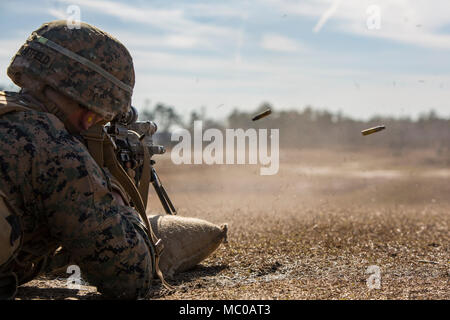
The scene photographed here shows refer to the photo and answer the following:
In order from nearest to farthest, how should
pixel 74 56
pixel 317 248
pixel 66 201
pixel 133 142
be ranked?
pixel 66 201, pixel 74 56, pixel 133 142, pixel 317 248

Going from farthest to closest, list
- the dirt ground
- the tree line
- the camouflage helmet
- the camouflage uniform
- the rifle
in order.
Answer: the tree line < the rifle < the dirt ground < the camouflage helmet < the camouflage uniform

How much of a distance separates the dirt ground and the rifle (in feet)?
3.05

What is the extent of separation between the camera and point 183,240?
462cm

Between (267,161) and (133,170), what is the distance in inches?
814

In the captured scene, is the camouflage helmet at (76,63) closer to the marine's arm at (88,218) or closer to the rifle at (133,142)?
the marine's arm at (88,218)

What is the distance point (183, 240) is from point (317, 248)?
142 cm

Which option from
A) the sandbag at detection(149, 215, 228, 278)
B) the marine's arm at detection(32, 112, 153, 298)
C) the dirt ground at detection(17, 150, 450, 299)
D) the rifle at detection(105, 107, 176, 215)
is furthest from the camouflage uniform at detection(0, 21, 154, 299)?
A: the sandbag at detection(149, 215, 228, 278)

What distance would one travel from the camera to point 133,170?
168 inches

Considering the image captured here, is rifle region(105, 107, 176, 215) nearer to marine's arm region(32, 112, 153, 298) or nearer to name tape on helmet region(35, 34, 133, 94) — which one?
name tape on helmet region(35, 34, 133, 94)

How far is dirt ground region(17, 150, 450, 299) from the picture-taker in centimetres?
355

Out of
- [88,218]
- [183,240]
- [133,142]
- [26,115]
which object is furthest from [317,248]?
[26,115]

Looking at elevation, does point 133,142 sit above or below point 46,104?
below

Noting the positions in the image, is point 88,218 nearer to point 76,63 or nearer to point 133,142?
point 76,63
